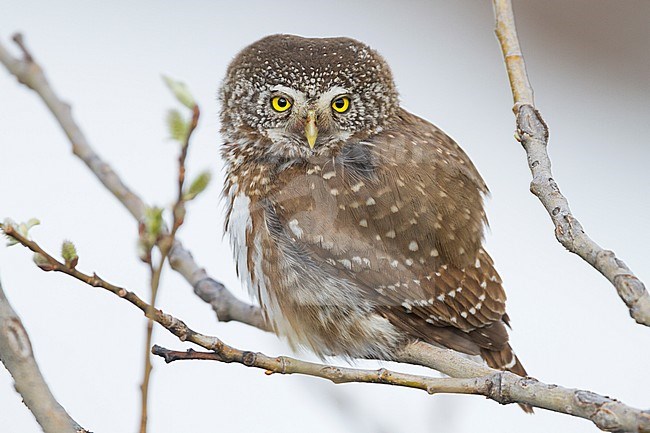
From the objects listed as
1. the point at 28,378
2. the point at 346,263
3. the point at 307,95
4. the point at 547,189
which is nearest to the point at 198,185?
the point at 28,378

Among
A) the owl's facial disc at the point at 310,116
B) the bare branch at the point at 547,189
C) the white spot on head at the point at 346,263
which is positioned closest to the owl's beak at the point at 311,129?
the owl's facial disc at the point at 310,116

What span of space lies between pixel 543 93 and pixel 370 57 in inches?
18.3

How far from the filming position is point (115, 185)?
1.01m

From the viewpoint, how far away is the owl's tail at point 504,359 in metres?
1.05

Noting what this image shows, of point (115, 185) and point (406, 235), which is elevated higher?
point (115, 185)

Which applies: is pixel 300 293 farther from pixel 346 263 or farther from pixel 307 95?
pixel 307 95

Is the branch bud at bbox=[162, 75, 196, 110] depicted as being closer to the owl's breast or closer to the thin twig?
the thin twig

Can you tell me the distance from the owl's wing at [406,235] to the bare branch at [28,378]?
1.67ft

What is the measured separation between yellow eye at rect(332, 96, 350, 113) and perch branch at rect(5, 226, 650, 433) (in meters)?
0.51

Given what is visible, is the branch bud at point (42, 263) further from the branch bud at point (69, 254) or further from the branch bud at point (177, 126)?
the branch bud at point (177, 126)

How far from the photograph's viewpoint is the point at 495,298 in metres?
1.09

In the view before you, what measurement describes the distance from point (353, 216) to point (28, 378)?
549 millimetres

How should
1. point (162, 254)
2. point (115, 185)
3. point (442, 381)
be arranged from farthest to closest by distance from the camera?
point (115, 185), point (442, 381), point (162, 254)

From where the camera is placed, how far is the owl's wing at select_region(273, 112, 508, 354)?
3.32ft
